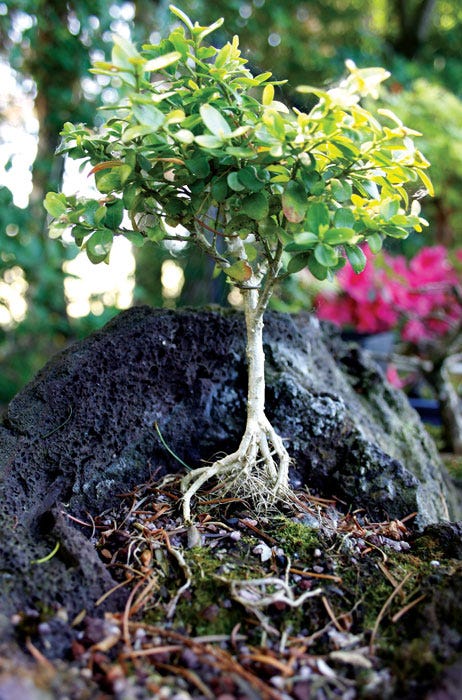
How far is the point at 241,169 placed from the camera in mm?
975

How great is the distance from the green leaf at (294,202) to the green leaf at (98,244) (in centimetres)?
35

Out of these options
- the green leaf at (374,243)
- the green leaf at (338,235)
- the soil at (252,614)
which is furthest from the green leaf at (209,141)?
the soil at (252,614)

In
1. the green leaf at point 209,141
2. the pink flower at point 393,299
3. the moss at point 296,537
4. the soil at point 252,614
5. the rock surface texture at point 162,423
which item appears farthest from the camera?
the pink flower at point 393,299

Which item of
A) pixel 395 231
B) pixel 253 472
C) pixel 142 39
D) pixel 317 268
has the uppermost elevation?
pixel 142 39

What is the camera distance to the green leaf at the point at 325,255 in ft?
2.98

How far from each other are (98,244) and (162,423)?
458 mm

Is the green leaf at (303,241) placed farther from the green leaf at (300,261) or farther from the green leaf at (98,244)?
the green leaf at (98,244)

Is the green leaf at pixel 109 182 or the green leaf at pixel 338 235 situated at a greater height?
the green leaf at pixel 109 182

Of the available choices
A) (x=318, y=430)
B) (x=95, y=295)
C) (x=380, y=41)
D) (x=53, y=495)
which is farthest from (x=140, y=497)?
(x=380, y=41)

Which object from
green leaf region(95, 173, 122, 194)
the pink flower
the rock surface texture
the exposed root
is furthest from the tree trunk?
the pink flower

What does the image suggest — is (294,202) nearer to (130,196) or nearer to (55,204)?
(130,196)

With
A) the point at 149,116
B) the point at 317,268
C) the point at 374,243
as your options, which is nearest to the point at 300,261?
the point at 317,268

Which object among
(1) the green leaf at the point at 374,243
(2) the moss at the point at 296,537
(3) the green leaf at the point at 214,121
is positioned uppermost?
(3) the green leaf at the point at 214,121

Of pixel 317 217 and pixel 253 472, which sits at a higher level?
pixel 317 217
